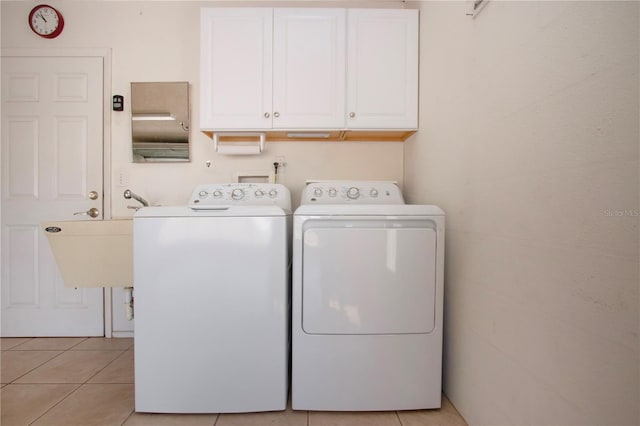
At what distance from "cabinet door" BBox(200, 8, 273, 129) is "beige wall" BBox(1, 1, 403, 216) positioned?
1.30ft

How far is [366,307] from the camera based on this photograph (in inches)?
52.4

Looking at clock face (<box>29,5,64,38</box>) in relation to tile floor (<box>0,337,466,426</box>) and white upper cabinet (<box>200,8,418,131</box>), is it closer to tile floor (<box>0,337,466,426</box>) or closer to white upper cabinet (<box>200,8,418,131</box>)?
white upper cabinet (<box>200,8,418,131</box>)

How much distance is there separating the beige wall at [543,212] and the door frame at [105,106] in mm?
2294

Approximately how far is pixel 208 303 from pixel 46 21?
249cm

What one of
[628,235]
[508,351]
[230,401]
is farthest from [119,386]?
[628,235]

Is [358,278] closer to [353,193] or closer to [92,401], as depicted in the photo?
[353,193]

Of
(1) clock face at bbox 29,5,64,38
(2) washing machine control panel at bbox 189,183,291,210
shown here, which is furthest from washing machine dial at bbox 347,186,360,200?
(1) clock face at bbox 29,5,64,38

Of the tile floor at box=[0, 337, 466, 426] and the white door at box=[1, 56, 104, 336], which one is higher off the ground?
the white door at box=[1, 56, 104, 336]

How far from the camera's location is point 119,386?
1.61m

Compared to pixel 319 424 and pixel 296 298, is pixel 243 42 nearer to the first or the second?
pixel 296 298

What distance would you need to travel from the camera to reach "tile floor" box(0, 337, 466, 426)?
133cm

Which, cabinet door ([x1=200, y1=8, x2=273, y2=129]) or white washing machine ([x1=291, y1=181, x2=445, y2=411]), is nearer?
white washing machine ([x1=291, y1=181, x2=445, y2=411])

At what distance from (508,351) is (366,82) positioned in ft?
5.06

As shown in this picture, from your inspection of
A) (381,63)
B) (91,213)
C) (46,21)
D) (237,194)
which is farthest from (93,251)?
(381,63)
